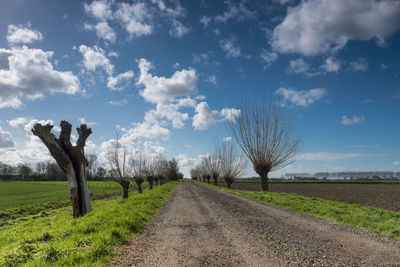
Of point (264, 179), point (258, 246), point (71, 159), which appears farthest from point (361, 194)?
point (71, 159)

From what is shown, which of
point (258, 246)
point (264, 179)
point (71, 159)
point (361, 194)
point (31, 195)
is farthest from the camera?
point (31, 195)

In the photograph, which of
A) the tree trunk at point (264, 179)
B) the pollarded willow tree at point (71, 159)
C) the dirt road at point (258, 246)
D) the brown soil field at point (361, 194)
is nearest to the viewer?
the dirt road at point (258, 246)

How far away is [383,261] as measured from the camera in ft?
16.4

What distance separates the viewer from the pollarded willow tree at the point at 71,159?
11.5 m

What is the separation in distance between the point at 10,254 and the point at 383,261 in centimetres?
858

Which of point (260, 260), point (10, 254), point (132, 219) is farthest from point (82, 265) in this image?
point (132, 219)

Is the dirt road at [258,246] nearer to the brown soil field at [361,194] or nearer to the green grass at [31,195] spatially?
the brown soil field at [361,194]

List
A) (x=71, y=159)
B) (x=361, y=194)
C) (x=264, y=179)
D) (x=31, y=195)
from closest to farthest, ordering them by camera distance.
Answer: (x=71, y=159) → (x=264, y=179) → (x=361, y=194) → (x=31, y=195)

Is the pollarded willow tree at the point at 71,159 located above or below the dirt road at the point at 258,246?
above

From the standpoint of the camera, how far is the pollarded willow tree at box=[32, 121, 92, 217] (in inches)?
453

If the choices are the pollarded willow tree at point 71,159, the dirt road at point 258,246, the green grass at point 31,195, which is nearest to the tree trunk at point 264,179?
the dirt road at point 258,246

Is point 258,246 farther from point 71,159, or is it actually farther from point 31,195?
point 31,195

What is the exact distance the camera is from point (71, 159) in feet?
41.7

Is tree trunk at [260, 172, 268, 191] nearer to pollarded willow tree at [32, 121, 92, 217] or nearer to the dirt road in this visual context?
the dirt road
